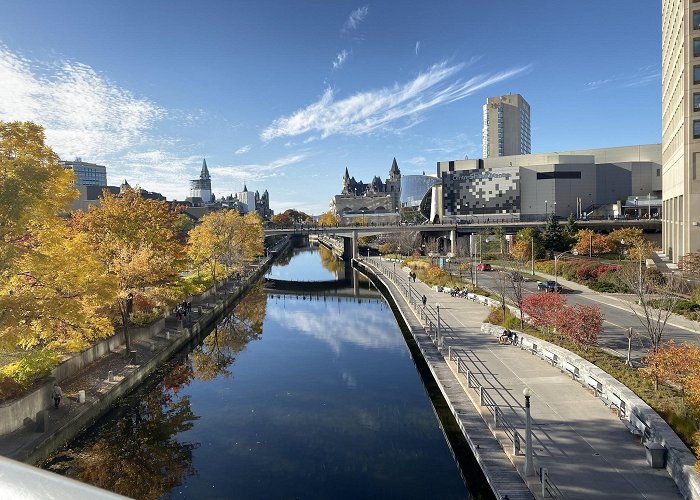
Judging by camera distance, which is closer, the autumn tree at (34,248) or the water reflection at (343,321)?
the autumn tree at (34,248)

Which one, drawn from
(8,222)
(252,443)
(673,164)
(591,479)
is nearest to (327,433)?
(252,443)

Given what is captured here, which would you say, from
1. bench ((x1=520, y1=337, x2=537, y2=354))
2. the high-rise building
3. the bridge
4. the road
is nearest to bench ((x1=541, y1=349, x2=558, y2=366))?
bench ((x1=520, y1=337, x2=537, y2=354))

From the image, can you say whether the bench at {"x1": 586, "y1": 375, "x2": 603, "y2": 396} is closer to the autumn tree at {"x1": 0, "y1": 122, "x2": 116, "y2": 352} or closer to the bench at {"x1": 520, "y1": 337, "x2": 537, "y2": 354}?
the bench at {"x1": 520, "y1": 337, "x2": 537, "y2": 354}

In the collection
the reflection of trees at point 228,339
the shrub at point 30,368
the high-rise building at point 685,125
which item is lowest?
the reflection of trees at point 228,339

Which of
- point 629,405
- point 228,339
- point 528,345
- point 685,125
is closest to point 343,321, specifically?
point 228,339

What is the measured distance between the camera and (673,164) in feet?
183

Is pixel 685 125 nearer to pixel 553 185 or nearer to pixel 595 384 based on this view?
pixel 595 384

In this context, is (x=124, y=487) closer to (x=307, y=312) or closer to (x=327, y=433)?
(x=327, y=433)

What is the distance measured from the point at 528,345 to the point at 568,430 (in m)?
11.1

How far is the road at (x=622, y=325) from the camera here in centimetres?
2702

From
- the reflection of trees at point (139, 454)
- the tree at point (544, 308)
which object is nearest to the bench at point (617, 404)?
the tree at point (544, 308)

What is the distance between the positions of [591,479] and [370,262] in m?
78.2

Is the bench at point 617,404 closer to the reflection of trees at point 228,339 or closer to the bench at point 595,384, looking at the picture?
the bench at point 595,384

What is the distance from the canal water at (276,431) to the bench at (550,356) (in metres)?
6.39
